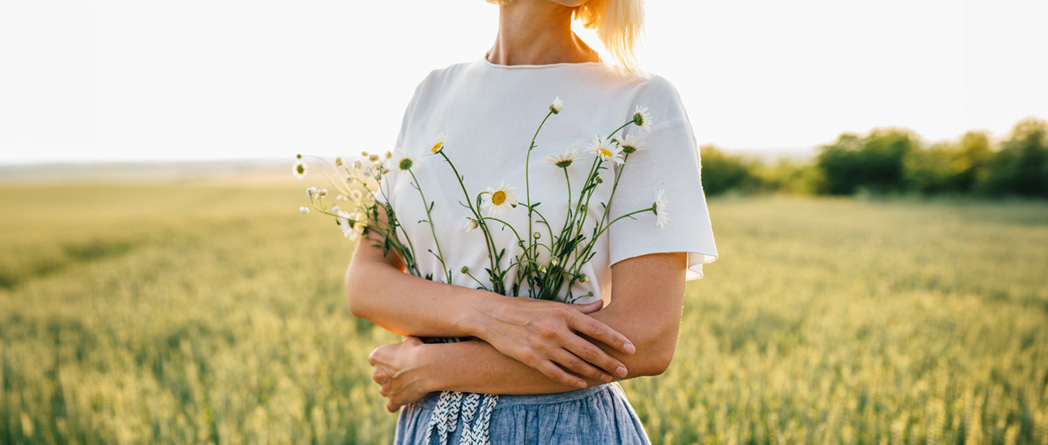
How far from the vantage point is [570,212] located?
4.22 ft

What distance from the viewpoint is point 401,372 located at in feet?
4.61

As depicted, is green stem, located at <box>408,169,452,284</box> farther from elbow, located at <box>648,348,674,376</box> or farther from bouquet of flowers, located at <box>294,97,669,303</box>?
elbow, located at <box>648,348,674,376</box>

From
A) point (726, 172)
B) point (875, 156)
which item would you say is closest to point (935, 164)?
point (875, 156)

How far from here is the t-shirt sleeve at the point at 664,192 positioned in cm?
125

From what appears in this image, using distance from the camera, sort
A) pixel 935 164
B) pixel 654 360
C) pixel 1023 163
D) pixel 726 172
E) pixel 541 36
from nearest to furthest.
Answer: pixel 654 360 < pixel 541 36 < pixel 1023 163 < pixel 935 164 < pixel 726 172

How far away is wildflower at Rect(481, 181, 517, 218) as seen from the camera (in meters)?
1.26

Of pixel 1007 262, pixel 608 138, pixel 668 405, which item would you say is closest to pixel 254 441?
pixel 668 405

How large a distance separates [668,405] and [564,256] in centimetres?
223

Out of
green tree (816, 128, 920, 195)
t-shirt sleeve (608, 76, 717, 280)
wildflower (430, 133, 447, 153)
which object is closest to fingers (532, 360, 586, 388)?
t-shirt sleeve (608, 76, 717, 280)

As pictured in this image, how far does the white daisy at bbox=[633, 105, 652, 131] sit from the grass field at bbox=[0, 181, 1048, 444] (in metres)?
2.06

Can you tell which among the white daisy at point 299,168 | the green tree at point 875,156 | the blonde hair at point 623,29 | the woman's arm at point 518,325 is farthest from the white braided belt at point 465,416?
the green tree at point 875,156

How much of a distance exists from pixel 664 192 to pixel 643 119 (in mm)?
152

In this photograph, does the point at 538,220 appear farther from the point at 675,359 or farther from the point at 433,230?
the point at 675,359

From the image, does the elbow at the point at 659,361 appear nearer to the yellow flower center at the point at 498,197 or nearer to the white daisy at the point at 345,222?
the yellow flower center at the point at 498,197
